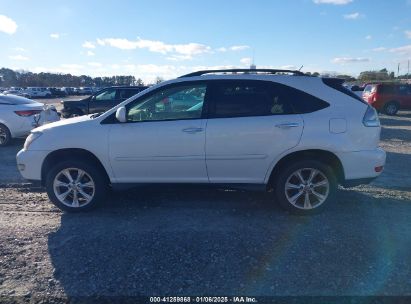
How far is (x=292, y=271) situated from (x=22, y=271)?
2.66 metres

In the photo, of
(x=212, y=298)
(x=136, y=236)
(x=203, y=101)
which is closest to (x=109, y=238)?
(x=136, y=236)

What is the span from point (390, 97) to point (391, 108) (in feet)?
2.17

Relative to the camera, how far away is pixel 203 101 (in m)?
4.74

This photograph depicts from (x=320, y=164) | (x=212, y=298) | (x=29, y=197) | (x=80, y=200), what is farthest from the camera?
(x=29, y=197)

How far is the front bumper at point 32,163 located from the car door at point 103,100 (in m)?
9.08

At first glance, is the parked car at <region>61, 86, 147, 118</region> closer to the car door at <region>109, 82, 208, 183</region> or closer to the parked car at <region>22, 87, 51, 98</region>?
the car door at <region>109, 82, 208, 183</region>

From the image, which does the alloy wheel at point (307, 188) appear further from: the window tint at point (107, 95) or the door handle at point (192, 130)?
the window tint at point (107, 95)

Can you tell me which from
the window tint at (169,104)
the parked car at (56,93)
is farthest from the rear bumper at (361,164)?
the parked car at (56,93)

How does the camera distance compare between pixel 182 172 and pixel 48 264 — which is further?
pixel 182 172

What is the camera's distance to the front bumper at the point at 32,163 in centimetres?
489

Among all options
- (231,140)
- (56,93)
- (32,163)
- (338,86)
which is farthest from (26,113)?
(56,93)

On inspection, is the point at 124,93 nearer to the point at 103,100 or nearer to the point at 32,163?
the point at 103,100

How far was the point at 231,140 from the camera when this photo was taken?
4.61 meters

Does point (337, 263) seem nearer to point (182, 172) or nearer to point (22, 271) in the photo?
point (182, 172)
